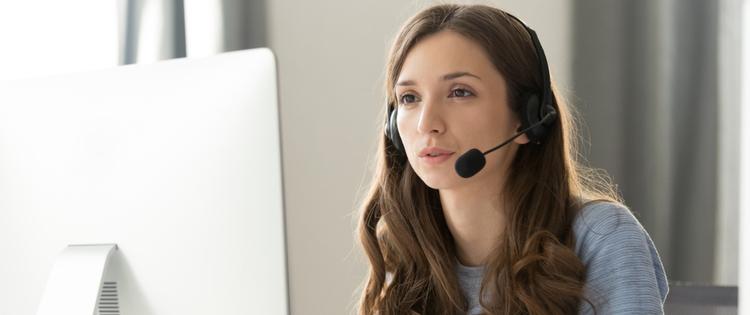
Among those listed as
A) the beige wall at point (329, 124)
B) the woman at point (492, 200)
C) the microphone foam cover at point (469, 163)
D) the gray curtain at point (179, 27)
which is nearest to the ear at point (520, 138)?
the woman at point (492, 200)

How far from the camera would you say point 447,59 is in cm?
121

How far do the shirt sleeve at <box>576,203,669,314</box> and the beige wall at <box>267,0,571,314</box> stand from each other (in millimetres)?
1320

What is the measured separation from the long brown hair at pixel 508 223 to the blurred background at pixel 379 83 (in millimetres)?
744

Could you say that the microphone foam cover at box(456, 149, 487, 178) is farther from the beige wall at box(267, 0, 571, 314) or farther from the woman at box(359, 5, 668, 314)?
the beige wall at box(267, 0, 571, 314)

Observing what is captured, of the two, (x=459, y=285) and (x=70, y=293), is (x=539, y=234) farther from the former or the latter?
(x=70, y=293)

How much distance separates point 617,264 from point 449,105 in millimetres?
316

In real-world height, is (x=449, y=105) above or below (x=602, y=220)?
above

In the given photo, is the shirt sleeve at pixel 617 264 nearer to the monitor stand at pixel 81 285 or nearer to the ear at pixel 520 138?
the ear at pixel 520 138

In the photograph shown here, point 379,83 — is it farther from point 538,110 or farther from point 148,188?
point 148,188

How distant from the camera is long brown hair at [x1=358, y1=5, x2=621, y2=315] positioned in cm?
118

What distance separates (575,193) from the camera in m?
1.31

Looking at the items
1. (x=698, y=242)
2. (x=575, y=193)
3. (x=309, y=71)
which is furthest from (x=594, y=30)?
(x=575, y=193)

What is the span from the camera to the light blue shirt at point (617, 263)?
112cm

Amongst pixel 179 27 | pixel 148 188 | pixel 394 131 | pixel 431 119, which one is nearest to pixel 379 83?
pixel 179 27
